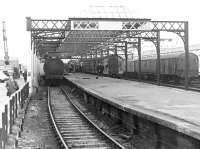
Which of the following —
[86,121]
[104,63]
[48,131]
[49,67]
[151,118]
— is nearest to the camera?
[151,118]

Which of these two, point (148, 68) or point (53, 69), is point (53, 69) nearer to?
point (53, 69)

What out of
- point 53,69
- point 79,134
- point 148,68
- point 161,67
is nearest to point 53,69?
point 53,69

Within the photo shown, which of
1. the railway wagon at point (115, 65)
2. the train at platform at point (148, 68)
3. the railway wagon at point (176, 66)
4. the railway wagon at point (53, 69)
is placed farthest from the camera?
the railway wagon at point (115, 65)

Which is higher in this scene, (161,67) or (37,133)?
(161,67)

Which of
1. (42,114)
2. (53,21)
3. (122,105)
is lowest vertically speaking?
(42,114)

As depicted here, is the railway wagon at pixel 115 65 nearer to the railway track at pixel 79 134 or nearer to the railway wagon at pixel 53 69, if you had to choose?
the railway wagon at pixel 53 69

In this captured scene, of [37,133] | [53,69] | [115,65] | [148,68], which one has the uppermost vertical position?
[115,65]

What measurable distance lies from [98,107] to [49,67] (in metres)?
19.1

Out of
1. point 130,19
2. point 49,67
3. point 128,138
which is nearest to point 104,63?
point 49,67

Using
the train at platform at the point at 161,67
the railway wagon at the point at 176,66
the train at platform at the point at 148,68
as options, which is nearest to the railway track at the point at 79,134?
the railway wagon at the point at 176,66

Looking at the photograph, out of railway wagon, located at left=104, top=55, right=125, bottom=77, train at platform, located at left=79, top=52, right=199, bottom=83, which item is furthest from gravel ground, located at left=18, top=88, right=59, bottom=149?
railway wagon, located at left=104, top=55, right=125, bottom=77

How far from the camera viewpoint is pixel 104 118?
15336 millimetres

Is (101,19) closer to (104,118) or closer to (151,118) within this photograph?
(104,118)

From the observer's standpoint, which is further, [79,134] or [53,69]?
[53,69]
